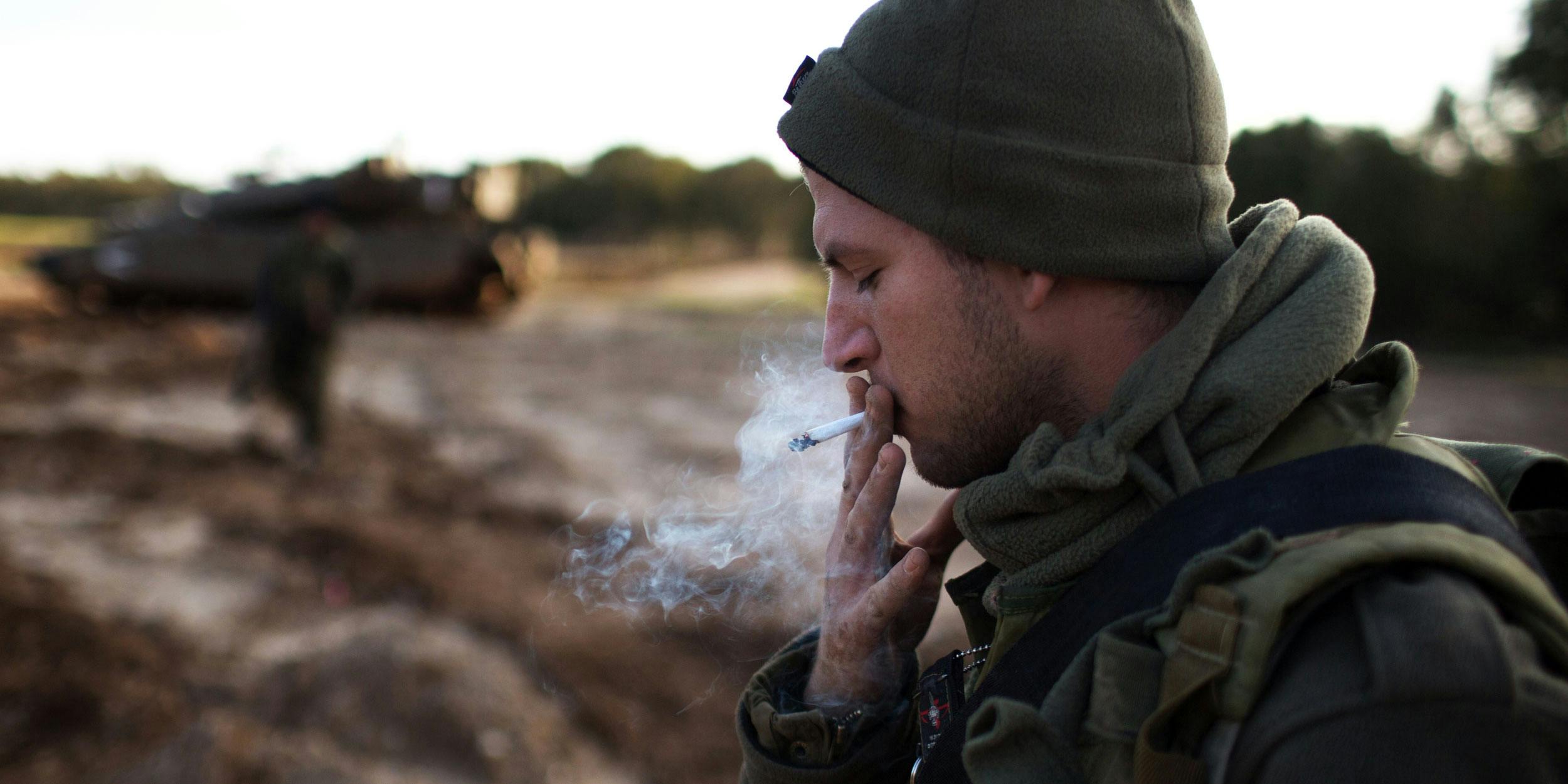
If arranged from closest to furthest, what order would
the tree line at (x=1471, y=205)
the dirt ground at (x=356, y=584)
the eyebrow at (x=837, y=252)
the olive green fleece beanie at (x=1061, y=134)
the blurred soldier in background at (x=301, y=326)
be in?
the olive green fleece beanie at (x=1061, y=134) < the eyebrow at (x=837, y=252) < the dirt ground at (x=356, y=584) < the blurred soldier in background at (x=301, y=326) < the tree line at (x=1471, y=205)

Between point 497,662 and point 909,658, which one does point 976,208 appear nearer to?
point 909,658

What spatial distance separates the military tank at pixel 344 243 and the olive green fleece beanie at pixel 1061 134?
17199 mm

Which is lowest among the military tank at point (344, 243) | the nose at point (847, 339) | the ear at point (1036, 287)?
the military tank at point (344, 243)

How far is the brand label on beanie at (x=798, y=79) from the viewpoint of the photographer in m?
1.39

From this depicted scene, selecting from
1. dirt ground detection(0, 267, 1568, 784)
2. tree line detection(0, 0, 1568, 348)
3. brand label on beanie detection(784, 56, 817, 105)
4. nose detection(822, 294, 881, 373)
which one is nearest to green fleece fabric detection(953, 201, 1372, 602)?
nose detection(822, 294, 881, 373)

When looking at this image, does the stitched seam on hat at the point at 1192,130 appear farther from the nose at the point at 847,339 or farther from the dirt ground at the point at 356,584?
the dirt ground at the point at 356,584

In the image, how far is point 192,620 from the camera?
15.3 ft

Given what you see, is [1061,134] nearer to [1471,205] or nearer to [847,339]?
[847,339]

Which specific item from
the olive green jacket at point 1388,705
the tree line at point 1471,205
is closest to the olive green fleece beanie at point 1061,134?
the olive green jacket at point 1388,705

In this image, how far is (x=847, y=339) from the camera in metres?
1.37

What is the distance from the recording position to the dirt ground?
359 cm

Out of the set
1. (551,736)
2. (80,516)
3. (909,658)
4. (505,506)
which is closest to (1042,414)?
(909,658)

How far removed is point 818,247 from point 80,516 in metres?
6.54

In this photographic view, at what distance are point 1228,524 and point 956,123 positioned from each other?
21.6 inches
